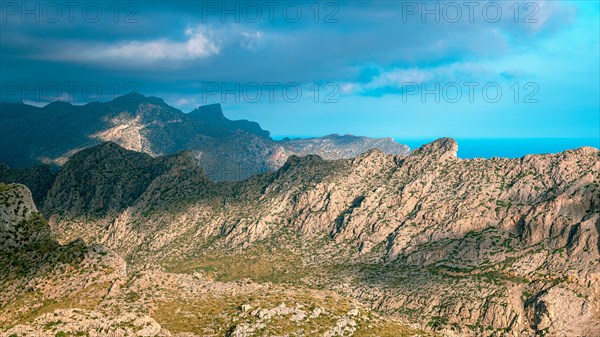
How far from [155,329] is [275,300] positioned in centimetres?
3682

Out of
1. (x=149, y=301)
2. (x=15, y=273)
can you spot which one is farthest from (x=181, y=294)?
(x=15, y=273)

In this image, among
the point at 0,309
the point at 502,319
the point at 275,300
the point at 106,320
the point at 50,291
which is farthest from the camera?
the point at 502,319

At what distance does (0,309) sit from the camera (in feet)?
359

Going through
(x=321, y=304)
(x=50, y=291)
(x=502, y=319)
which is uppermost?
(x=50, y=291)

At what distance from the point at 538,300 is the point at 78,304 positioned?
17167cm

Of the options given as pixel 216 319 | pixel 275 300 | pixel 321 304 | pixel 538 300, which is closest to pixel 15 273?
pixel 216 319

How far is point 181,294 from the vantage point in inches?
5295

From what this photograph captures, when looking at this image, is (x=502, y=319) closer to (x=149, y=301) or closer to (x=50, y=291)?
(x=149, y=301)

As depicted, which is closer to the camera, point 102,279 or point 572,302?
point 102,279

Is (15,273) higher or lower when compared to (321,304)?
higher

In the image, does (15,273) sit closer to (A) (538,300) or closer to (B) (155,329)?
(B) (155,329)

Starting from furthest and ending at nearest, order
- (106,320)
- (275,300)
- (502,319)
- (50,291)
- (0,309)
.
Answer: (502,319) < (275,300) < (50,291) < (0,309) < (106,320)

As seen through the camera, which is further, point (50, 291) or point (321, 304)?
point (321, 304)

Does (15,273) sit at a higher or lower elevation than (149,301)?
higher
